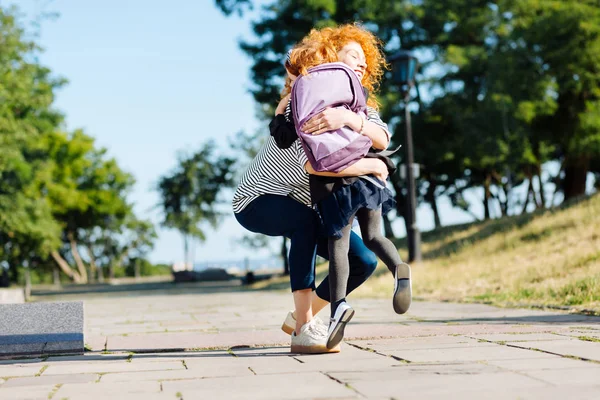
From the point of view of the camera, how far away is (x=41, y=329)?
191 inches

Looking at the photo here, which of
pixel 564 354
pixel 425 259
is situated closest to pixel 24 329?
pixel 564 354

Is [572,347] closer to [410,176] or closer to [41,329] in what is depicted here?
[41,329]

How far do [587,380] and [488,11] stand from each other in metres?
27.6

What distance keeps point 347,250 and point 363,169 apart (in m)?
0.45

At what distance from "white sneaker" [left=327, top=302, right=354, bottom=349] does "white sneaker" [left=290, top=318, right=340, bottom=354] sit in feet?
0.53

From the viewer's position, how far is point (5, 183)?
28141 millimetres

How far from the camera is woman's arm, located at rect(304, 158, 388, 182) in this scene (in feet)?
12.4

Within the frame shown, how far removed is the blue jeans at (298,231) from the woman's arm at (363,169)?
310 mm

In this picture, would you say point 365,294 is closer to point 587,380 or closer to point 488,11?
point 587,380

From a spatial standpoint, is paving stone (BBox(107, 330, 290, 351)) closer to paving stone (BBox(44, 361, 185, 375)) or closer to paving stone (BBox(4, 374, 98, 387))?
paving stone (BBox(44, 361, 185, 375))

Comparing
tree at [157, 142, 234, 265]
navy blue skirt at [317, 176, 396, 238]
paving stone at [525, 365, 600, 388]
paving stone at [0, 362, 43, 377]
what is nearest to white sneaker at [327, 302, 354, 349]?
navy blue skirt at [317, 176, 396, 238]

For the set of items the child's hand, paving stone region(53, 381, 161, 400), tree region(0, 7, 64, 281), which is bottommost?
paving stone region(53, 381, 161, 400)

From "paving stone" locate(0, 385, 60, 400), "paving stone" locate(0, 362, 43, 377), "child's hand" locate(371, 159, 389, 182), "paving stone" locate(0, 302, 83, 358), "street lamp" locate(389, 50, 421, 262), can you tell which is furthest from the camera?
"street lamp" locate(389, 50, 421, 262)

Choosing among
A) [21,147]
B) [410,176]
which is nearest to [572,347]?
[410,176]
